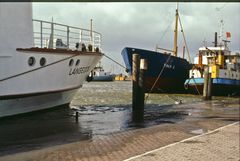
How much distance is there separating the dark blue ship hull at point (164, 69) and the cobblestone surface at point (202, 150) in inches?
828

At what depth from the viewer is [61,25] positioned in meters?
15.8

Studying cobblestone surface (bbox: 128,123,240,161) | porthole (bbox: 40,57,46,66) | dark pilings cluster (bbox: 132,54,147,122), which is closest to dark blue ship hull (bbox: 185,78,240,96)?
dark pilings cluster (bbox: 132,54,147,122)

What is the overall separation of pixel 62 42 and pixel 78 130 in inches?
193

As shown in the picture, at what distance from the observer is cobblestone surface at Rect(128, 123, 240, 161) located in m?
7.43

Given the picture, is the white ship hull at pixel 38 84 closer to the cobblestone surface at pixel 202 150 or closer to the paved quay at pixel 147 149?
the paved quay at pixel 147 149

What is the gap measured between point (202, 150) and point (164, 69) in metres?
24.6

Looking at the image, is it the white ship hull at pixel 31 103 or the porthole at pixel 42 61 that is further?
the porthole at pixel 42 61

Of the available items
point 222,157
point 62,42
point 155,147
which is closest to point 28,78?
point 62,42

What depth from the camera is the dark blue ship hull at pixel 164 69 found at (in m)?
31.2

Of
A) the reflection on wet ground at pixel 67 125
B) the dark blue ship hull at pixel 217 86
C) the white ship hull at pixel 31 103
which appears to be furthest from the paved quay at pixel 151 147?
the dark blue ship hull at pixel 217 86

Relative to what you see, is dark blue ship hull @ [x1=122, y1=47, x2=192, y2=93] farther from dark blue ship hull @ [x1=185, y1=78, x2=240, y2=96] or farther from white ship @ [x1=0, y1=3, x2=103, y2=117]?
white ship @ [x1=0, y1=3, x2=103, y2=117]

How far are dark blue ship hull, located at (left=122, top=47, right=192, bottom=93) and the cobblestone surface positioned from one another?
21.0m

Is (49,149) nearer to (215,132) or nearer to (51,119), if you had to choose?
(215,132)

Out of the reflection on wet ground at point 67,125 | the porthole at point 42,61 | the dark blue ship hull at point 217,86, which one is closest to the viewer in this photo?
the reflection on wet ground at point 67,125
